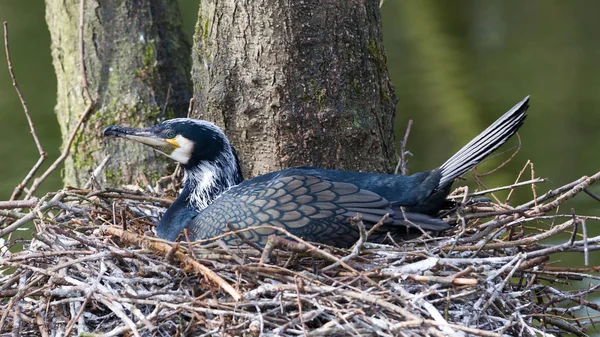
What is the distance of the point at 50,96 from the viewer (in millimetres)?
9727

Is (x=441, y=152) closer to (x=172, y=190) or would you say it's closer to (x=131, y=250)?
(x=172, y=190)

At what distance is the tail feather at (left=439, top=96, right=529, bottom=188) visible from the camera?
12.9ft

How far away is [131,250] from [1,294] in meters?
0.53

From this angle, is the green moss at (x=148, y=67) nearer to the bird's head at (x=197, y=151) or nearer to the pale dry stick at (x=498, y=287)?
the bird's head at (x=197, y=151)

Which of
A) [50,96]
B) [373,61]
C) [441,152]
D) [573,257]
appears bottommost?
[573,257]

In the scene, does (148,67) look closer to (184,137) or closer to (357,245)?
(184,137)

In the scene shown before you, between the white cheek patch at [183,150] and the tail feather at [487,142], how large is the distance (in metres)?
1.23

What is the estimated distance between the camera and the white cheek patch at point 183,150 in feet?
14.6

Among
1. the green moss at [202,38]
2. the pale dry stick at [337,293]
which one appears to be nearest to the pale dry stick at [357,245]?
the pale dry stick at [337,293]

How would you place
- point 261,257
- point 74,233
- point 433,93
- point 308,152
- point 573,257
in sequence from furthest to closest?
point 433,93 < point 573,257 < point 308,152 < point 74,233 < point 261,257

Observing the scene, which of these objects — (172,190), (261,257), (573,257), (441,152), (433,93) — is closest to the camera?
(261,257)

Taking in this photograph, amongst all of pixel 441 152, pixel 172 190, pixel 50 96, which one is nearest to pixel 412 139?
pixel 441 152

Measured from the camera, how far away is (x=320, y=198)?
3877 millimetres

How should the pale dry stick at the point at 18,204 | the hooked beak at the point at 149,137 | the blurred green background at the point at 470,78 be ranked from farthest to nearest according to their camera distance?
the blurred green background at the point at 470,78
the hooked beak at the point at 149,137
the pale dry stick at the point at 18,204
